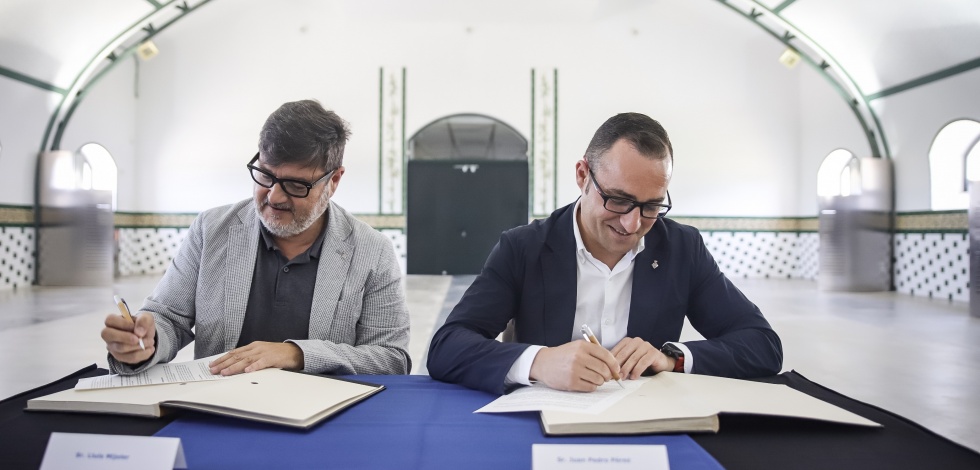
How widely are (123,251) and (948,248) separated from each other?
12.2 meters

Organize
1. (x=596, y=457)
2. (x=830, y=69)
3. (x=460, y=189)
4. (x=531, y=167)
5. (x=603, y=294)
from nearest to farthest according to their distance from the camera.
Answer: (x=596, y=457), (x=603, y=294), (x=830, y=69), (x=531, y=167), (x=460, y=189)

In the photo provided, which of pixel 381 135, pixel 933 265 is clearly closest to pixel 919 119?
pixel 933 265

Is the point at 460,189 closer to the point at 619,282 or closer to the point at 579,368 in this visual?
the point at 619,282

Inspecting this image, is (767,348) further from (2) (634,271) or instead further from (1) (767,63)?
(1) (767,63)

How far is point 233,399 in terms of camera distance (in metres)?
1.21

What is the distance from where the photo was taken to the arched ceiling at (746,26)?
7395 millimetres

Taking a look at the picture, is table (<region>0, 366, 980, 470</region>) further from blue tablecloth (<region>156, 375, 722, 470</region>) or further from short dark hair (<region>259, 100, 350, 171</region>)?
short dark hair (<region>259, 100, 350, 171</region>)

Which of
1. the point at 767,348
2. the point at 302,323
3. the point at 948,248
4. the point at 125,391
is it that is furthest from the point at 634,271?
the point at 948,248

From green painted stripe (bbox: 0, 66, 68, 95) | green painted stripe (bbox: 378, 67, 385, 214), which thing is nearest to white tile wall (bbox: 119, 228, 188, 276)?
green painted stripe (bbox: 0, 66, 68, 95)

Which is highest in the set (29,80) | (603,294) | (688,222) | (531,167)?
(29,80)

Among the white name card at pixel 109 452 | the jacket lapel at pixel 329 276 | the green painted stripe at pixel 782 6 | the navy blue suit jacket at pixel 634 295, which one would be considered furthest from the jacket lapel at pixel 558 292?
the green painted stripe at pixel 782 6

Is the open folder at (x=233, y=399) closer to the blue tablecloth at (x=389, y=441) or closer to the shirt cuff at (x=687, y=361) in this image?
the blue tablecloth at (x=389, y=441)

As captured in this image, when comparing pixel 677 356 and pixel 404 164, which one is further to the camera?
pixel 404 164

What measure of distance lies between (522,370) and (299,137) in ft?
2.89
